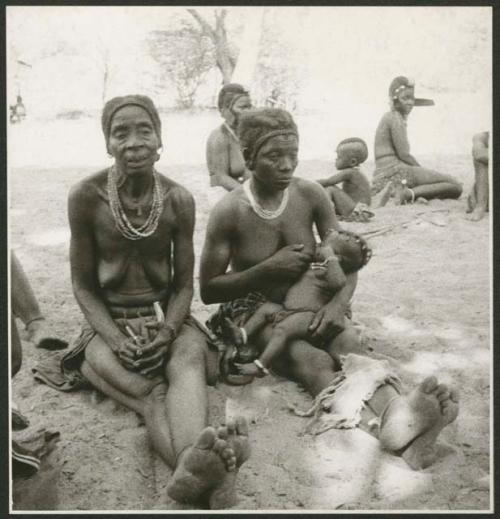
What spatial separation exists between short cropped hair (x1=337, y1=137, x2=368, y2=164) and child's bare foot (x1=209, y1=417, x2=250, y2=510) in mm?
2550

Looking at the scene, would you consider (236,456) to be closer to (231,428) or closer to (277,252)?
(231,428)

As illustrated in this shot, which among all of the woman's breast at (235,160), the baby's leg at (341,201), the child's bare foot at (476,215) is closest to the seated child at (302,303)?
the child's bare foot at (476,215)

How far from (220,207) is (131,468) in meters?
1.16

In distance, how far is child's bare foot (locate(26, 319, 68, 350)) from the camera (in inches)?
151

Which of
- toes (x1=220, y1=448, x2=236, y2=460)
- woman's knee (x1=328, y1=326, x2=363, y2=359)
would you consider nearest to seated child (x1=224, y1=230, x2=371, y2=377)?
woman's knee (x1=328, y1=326, x2=363, y2=359)

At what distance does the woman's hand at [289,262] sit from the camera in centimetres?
352

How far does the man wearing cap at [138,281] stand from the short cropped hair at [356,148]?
1.86 meters

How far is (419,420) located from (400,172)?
3.23 meters

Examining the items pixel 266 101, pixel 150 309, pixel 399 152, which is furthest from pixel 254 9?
pixel 399 152

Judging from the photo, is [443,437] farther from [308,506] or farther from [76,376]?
[76,376]

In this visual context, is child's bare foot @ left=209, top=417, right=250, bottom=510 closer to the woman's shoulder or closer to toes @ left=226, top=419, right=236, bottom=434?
toes @ left=226, top=419, right=236, bottom=434

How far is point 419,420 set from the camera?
9.52 feet

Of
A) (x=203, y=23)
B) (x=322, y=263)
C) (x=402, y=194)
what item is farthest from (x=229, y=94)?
(x=402, y=194)

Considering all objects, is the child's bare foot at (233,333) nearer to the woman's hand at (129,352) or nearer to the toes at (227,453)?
the woman's hand at (129,352)
